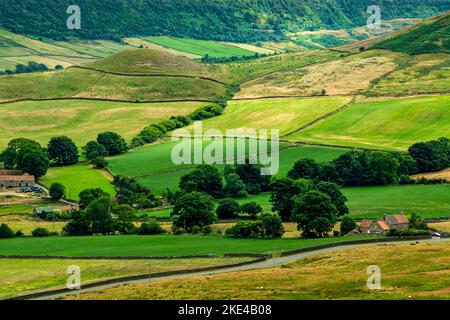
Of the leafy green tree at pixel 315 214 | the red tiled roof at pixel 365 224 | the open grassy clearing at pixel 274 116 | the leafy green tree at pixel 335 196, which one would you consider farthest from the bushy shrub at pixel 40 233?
the open grassy clearing at pixel 274 116

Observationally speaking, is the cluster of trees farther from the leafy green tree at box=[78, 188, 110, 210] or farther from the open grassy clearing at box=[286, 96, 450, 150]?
the leafy green tree at box=[78, 188, 110, 210]

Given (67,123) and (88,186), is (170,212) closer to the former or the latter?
(88,186)

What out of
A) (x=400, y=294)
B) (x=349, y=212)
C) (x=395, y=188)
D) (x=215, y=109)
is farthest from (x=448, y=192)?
(x=215, y=109)

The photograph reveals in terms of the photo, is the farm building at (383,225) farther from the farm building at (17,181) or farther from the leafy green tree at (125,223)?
the farm building at (17,181)

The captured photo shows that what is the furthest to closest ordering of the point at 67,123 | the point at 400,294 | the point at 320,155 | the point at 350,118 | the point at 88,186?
the point at 67,123 < the point at 350,118 < the point at 320,155 < the point at 88,186 < the point at 400,294

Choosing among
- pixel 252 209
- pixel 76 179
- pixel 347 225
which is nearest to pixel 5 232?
pixel 252 209

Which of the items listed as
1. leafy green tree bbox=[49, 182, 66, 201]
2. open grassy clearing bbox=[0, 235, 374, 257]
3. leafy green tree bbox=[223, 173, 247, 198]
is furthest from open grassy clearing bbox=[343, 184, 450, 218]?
leafy green tree bbox=[49, 182, 66, 201]
